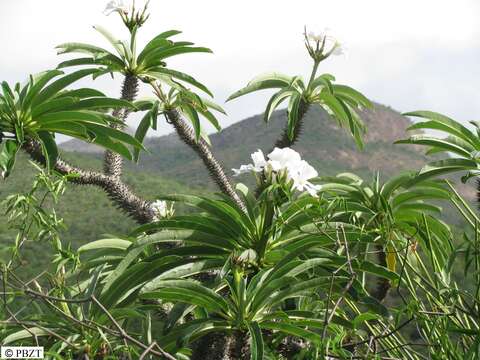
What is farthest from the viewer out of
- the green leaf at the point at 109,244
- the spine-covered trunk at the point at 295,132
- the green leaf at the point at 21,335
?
the spine-covered trunk at the point at 295,132

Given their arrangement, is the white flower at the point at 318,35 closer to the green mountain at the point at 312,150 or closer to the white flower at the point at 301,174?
the white flower at the point at 301,174

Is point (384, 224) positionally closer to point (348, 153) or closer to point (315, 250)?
point (315, 250)

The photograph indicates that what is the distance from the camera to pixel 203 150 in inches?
183

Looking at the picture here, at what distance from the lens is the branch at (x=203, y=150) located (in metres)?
4.48

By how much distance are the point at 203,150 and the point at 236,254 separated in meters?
1.82

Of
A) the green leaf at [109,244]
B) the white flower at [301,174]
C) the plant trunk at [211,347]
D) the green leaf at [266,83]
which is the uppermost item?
the green leaf at [266,83]

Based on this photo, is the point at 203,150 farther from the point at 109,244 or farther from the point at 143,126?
the point at 109,244

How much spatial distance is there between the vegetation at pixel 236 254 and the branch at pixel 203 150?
58 mm

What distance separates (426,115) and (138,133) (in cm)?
187

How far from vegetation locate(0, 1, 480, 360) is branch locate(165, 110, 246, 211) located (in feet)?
0.19

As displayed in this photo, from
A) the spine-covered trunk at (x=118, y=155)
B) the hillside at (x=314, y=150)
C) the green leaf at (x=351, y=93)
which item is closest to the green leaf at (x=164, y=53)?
the spine-covered trunk at (x=118, y=155)

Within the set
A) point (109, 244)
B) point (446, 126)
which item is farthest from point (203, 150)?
point (446, 126)

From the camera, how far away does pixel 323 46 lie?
4.39 metres

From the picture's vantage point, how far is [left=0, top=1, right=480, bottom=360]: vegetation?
2.65 meters
